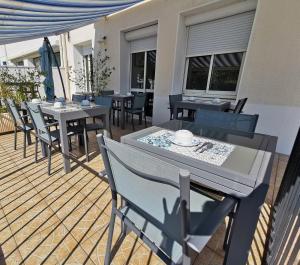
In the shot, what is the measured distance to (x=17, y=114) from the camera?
2.46 m

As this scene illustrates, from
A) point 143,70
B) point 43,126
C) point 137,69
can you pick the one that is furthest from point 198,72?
point 43,126

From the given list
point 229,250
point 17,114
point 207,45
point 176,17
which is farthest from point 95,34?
point 229,250

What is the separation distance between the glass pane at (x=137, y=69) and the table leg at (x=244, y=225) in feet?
16.4

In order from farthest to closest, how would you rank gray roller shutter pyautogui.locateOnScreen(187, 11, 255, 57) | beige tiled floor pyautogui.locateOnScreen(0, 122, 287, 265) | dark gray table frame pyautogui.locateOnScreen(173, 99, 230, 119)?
gray roller shutter pyautogui.locateOnScreen(187, 11, 255, 57) < dark gray table frame pyautogui.locateOnScreen(173, 99, 230, 119) < beige tiled floor pyautogui.locateOnScreen(0, 122, 287, 265)

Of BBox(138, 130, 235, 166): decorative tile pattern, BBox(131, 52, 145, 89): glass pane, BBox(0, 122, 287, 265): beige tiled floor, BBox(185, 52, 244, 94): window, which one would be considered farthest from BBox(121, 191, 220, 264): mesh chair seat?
BBox(131, 52, 145, 89): glass pane

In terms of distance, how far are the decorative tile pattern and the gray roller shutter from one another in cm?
330

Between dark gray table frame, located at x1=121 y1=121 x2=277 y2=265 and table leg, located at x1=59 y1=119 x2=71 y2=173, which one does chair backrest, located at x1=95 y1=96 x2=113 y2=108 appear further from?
dark gray table frame, located at x1=121 y1=121 x2=277 y2=265

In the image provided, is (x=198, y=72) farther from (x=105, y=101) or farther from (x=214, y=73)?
(x=105, y=101)

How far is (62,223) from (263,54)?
3.85 metres

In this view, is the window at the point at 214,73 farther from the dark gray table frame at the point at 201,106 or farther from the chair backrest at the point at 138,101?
the chair backrest at the point at 138,101

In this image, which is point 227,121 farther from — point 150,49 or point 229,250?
point 150,49

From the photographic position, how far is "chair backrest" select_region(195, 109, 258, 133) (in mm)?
1500

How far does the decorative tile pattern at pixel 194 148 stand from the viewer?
881 millimetres

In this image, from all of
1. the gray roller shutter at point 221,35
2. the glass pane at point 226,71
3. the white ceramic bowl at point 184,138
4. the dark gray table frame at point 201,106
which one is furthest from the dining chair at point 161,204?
the gray roller shutter at point 221,35
